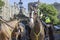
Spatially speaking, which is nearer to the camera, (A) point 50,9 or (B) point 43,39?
(B) point 43,39

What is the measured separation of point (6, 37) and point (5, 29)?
167mm

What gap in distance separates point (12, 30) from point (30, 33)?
1.44ft

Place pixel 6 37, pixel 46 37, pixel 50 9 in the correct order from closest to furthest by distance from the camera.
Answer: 1. pixel 6 37
2. pixel 46 37
3. pixel 50 9

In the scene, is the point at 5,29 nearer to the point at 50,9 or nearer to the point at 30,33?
the point at 30,33

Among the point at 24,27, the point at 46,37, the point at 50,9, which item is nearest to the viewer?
the point at 46,37

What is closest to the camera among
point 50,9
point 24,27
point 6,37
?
point 6,37

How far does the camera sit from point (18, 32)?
6.38m

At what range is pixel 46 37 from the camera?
20.9 feet

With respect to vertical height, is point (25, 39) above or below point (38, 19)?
below

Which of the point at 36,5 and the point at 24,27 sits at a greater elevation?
the point at 36,5

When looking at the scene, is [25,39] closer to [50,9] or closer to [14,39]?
[14,39]

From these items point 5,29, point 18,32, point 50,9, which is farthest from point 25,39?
point 50,9

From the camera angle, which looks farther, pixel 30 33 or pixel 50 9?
pixel 50 9

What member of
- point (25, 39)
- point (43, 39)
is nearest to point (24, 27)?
point (25, 39)
